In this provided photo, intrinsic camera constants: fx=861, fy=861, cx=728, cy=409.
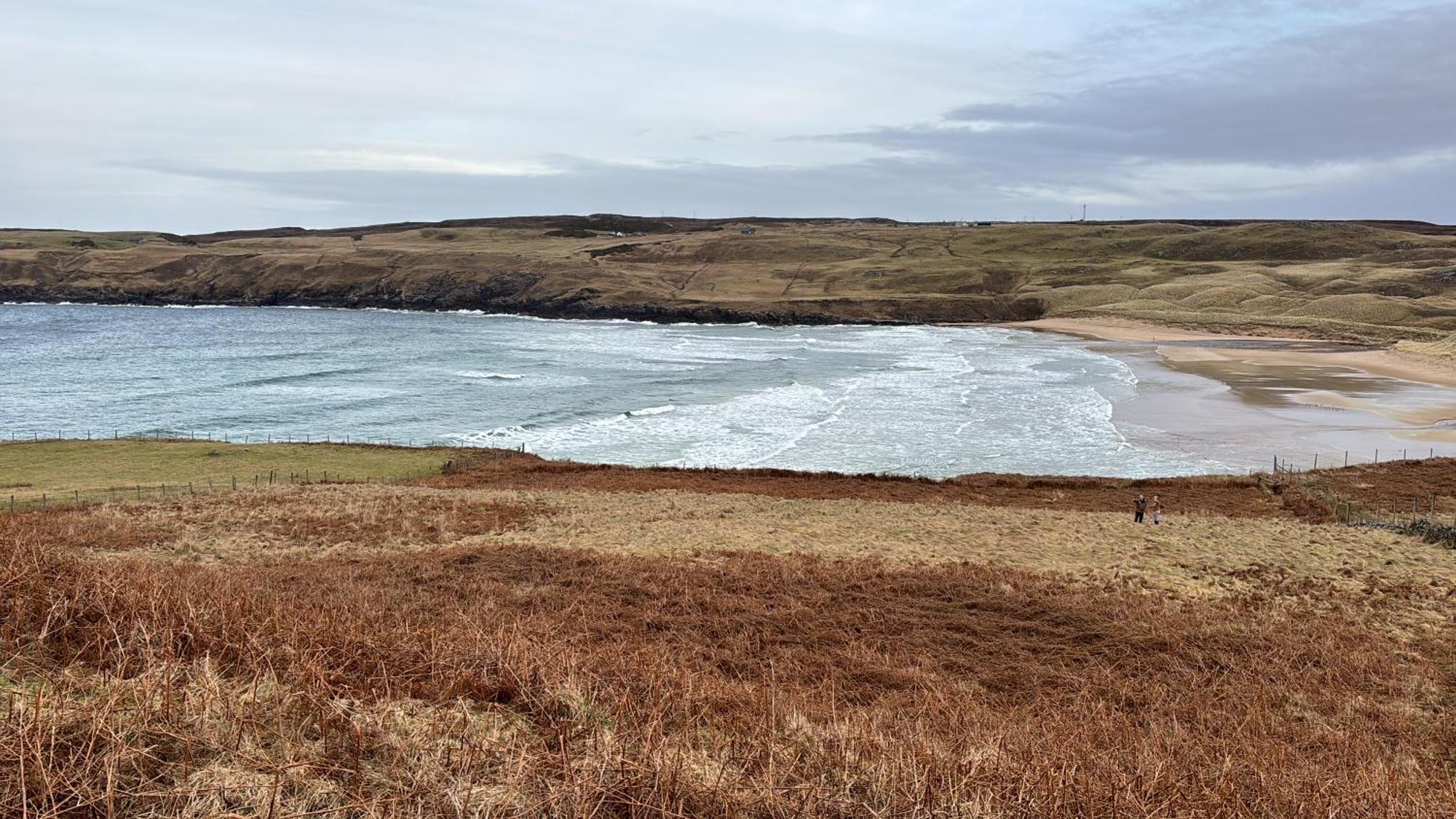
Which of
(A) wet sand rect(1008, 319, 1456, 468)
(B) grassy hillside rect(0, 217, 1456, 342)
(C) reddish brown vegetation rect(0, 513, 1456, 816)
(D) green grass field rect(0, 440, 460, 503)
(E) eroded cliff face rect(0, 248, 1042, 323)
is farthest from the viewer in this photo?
(E) eroded cliff face rect(0, 248, 1042, 323)

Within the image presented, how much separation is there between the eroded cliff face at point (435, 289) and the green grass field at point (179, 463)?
296ft

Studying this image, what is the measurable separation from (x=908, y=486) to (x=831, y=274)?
118341mm

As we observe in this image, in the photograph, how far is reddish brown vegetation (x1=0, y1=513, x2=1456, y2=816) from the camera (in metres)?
5.12

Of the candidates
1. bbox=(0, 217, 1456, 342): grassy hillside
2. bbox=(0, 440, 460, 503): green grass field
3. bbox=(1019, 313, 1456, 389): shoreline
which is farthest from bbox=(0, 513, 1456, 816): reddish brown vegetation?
bbox=(0, 217, 1456, 342): grassy hillside

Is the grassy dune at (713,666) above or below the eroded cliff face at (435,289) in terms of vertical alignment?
below

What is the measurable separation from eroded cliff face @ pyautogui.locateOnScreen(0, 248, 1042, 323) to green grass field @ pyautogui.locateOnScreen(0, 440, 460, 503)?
9026 cm

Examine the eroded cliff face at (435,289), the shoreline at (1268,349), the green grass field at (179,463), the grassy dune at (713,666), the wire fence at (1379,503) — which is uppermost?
the eroded cliff face at (435,289)

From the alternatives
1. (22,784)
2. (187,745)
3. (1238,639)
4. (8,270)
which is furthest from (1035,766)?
(8,270)

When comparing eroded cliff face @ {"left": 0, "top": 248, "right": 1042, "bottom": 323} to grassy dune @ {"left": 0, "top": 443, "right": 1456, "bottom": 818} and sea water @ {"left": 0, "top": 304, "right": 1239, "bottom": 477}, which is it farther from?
grassy dune @ {"left": 0, "top": 443, "right": 1456, "bottom": 818}

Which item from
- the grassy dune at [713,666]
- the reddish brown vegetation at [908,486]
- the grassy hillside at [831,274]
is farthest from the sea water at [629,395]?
the grassy hillside at [831,274]

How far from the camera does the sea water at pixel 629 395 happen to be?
40125 millimetres

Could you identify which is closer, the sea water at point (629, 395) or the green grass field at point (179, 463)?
the green grass field at point (179, 463)

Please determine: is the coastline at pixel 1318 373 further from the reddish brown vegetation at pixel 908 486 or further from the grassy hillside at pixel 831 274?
the reddish brown vegetation at pixel 908 486

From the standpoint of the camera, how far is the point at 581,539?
2064cm
